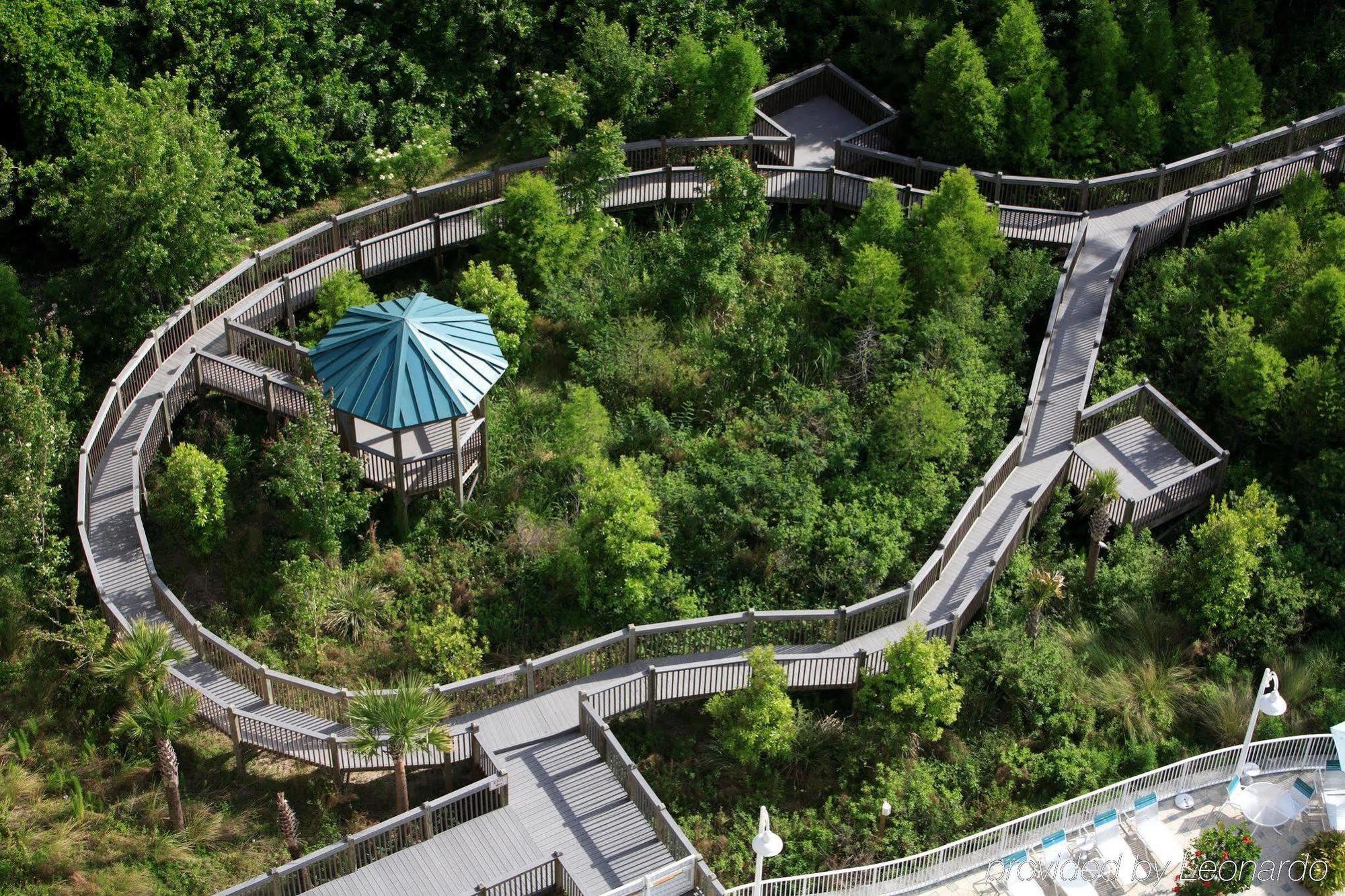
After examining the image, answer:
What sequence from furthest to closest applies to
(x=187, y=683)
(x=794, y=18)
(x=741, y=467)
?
(x=794, y=18) → (x=741, y=467) → (x=187, y=683)

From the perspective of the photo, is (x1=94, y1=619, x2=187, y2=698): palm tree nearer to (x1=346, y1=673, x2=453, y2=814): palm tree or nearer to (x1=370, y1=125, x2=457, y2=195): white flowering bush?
(x1=346, y1=673, x2=453, y2=814): palm tree

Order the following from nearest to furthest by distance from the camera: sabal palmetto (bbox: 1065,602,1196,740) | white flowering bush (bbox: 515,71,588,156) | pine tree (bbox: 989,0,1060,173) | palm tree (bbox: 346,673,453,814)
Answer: palm tree (bbox: 346,673,453,814) → sabal palmetto (bbox: 1065,602,1196,740) → white flowering bush (bbox: 515,71,588,156) → pine tree (bbox: 989,0,1060,173)

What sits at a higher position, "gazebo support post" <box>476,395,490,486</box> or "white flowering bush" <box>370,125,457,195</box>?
"white flowering bush" <box>370,125,457,195</box>

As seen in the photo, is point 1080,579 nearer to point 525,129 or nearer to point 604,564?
point 604,564

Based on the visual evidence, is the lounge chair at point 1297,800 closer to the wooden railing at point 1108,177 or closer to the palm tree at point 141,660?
the wooden railing at point 1108,177

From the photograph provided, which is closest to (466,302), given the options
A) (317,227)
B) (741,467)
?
(317,227)

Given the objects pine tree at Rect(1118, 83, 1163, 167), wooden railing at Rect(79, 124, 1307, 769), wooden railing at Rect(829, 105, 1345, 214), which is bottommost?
wooden railing at Rect(79, 124, 1307, 769)

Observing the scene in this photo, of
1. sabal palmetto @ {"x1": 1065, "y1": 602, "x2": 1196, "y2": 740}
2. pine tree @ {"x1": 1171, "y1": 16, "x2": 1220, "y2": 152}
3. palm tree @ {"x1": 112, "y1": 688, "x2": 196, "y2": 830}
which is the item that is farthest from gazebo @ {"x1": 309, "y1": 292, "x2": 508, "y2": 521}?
pine tree @ {"x1": 1171, "y1": 16, "x2": 1220, "y2": 152}
